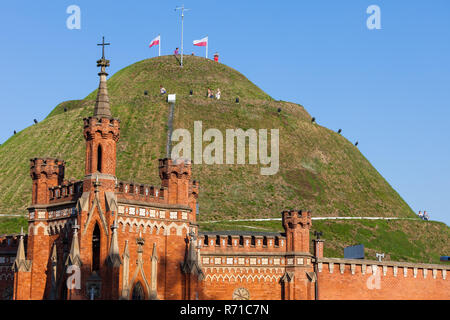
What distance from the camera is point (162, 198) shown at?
52.9m

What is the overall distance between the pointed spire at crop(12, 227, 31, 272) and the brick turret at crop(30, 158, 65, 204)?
3.19m

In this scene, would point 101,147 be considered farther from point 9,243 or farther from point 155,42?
point 155,42

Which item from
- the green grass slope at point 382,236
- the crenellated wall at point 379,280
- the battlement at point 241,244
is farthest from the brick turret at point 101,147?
the green grass slope at point 382,236

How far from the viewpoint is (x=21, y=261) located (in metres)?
51.7

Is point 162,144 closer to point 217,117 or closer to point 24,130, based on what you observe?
point 217,117

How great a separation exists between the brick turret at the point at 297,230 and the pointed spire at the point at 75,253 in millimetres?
17306

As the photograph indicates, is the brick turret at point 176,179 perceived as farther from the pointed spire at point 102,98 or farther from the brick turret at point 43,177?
the brick turret at point 43,177
